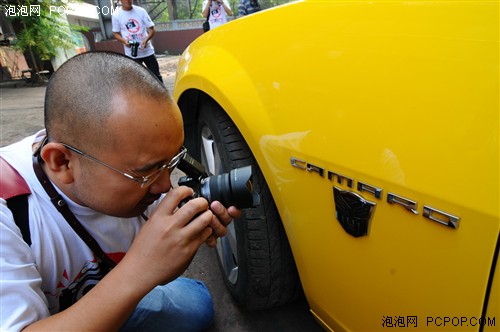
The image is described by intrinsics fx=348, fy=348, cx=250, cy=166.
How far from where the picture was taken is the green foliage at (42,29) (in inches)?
328

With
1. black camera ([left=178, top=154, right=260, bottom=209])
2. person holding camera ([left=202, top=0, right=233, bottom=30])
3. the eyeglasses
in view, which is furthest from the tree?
black camera ([left=178, top=154, right=260, bottom=209])

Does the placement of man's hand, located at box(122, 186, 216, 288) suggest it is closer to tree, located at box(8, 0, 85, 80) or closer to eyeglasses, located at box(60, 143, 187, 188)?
eyeglasses, located at box(60, 143, 187, 188)

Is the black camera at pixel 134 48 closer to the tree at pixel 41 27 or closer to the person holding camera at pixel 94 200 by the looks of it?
the person holding camera at pixel 94 200

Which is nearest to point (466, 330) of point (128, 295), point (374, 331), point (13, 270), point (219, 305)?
point (374, 331)

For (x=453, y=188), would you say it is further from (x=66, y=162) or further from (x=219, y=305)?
(x=219, y=305)

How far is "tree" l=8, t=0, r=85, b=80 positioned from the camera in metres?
8.28

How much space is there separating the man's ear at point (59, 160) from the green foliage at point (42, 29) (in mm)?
9270

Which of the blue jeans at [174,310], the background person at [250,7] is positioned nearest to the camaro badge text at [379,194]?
the blue jeans at [174,310]

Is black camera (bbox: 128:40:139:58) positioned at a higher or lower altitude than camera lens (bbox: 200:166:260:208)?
higher

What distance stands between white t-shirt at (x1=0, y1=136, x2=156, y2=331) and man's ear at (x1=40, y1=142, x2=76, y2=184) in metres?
0.10

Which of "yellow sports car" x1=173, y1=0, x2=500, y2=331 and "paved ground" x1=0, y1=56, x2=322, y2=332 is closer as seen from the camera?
"yellow sports car" x1=173, y1=0, x2=500, y2=331

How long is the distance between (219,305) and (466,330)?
1198 mm

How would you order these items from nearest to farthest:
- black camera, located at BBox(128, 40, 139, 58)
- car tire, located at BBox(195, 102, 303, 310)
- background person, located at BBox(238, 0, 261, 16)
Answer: car tire, located at BBox(195, 102, 303, 310) → background person, located at BBox(238, 0, 261, 16) → black camera, located at BBox(128, 40, 139, 58)

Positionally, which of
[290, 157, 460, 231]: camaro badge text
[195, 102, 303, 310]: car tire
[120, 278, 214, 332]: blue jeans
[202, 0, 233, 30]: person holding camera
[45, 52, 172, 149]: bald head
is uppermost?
[202, 0, 233, 30]: person holding camera
